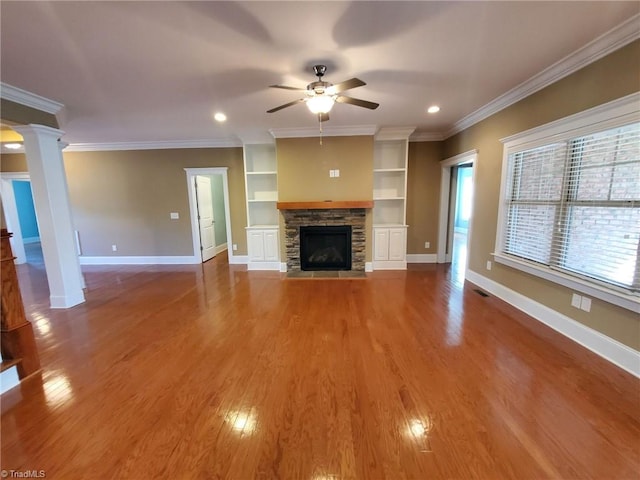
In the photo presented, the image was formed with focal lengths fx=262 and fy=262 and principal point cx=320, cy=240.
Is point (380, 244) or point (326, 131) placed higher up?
point (326, 131)

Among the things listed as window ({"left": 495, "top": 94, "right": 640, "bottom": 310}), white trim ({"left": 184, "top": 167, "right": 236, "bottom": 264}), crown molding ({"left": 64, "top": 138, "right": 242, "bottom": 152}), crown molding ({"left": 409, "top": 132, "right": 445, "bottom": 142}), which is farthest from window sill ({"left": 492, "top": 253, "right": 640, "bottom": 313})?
crown molding ({"left": 64, "top": 138, "right": 242, "bottom": 152})

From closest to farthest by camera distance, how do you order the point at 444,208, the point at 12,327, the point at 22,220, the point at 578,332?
the point at 12,327 < the point at 578,332 < the point at 444,208 < the point at 22,220

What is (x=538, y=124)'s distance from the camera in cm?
289

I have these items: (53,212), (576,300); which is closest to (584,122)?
(576,300)

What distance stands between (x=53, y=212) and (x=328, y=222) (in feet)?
12.8

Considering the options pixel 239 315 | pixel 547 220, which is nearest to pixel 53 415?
pixel 239 315

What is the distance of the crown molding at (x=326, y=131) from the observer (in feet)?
15.1

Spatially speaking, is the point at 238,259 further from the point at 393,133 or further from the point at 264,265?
the point at 393,133

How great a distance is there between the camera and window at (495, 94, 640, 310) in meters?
2.12

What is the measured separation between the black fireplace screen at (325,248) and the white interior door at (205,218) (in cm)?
254

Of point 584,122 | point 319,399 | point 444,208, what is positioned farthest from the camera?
point 444,208

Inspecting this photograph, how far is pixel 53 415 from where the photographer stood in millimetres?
1749

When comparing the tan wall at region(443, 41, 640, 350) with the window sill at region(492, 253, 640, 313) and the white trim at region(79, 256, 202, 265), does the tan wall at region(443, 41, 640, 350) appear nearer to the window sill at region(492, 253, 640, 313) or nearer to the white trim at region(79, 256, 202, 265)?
the window sill at region(492, 253, 640, 313)

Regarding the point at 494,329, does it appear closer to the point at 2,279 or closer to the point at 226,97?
the point at 226,97
